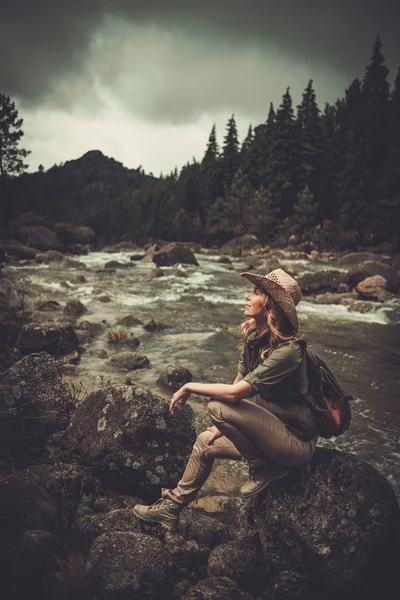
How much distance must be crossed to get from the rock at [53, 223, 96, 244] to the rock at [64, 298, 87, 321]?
4233cm

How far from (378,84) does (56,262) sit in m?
39.8

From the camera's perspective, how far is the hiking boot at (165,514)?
3234mm

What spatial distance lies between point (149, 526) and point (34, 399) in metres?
2.24

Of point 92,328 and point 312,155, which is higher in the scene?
point 312,155

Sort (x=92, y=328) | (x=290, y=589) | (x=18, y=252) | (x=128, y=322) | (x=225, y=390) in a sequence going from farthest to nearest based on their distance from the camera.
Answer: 1. (x=18, y=252)
2. (x=128, y=322)
3. (x=92, y=328)
4. (x=225, y=390)
5. (x=290, y=589)

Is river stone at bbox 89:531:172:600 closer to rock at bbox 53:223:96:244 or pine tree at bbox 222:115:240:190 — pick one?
rock at bbox 53:223:96:244

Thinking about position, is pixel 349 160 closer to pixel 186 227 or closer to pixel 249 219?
pixel 249 219

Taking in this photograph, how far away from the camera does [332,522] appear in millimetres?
2855

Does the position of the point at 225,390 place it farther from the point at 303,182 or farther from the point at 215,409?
the point at 303,182

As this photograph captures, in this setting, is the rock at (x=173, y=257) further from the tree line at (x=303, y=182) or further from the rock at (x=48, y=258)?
the tree line at (x=303, y=182)

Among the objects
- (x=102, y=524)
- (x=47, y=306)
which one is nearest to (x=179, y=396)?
(x=102, y=524)

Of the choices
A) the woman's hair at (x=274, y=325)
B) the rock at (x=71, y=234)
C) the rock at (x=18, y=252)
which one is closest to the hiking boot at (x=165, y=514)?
the woman's hair at (x=274, y=325)

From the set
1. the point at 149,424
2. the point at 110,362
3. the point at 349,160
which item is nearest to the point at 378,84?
the point at 349,160

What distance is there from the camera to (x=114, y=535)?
282 centimetres
